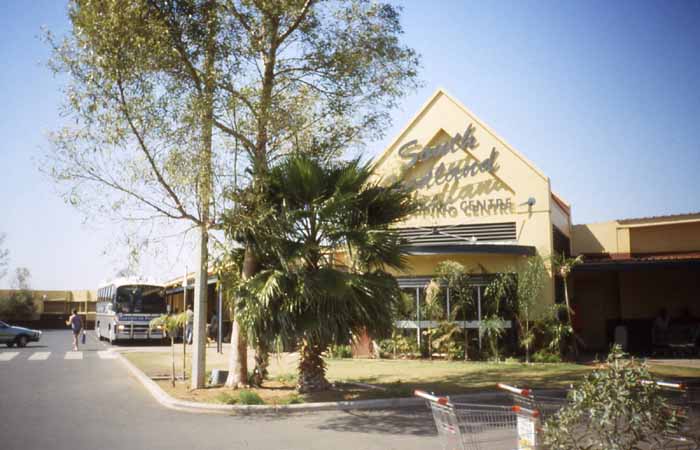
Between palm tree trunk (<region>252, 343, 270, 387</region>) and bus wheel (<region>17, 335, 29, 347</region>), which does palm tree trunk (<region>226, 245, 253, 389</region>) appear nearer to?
palm tree trunk (<region>252, 343, 270, 387</region>)

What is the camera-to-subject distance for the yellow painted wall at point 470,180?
2042 centimetres

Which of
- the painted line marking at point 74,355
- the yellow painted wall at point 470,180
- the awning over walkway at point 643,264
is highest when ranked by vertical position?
the yellow painted wall at point 470,180

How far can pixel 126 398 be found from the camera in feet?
42.6

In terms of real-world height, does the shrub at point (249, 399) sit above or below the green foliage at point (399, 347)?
below

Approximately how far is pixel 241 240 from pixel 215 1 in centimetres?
504

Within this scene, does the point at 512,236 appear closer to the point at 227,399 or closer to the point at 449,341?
the point at 449,341

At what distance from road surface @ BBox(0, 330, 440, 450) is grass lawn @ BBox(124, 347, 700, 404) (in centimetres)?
108

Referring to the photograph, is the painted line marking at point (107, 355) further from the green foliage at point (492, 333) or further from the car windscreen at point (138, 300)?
the green foliage at point (492, 333)

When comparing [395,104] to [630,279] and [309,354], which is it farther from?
[630,279]

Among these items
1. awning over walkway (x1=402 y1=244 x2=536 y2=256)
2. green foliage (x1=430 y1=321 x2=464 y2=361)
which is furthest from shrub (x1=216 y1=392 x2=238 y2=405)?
green foliage (x1=430 y1=321 x2=464 y2=361)

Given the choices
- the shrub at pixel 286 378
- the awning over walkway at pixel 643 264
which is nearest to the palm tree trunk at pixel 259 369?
the shrub at pixel 286 378

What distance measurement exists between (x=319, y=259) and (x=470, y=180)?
10.5 m

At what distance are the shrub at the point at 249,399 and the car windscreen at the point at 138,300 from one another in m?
19.7

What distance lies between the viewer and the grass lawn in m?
12.7
